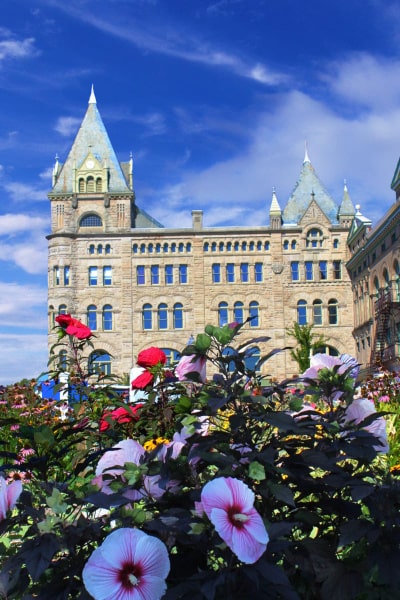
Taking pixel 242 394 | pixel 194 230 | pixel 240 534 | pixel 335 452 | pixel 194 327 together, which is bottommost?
pixel 240 534

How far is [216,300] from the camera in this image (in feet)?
153

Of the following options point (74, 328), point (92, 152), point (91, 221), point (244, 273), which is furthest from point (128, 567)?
point (92, 152)

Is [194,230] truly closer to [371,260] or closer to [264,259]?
[264,259]

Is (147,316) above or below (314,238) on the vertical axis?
below

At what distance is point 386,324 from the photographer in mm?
35656

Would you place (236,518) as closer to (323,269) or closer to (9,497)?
(9,497)

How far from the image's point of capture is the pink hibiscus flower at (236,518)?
1.81m

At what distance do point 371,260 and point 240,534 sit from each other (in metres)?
40.3

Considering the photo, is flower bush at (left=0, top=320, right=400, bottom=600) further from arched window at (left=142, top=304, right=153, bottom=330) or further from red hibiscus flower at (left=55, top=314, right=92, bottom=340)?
arched window at (left=142, top=304, right=153, bottom=330)

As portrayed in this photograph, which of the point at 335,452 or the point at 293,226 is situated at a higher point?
the point at 293,226

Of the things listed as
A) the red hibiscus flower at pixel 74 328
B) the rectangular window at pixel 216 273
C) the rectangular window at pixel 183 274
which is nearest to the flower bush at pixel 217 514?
the red hibiscus flower at pixel 74 328

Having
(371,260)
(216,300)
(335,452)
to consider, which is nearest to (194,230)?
(216,300)

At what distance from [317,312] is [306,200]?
29.3ft

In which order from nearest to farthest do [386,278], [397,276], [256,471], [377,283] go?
[256,471], [397,276], [386,278], [377,283]
